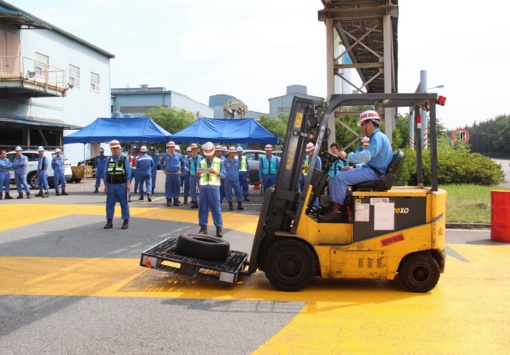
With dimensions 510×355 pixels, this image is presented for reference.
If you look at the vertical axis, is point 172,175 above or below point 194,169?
below

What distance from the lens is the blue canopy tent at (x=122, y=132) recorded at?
2053 cm

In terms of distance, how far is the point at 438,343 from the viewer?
4465 mm

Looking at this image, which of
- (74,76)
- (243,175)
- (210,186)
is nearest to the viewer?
(210,186)

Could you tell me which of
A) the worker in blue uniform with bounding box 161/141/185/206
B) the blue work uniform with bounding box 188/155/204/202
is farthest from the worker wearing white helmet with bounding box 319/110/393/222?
the worker in blue uniform with bounding box 161/141/185/206

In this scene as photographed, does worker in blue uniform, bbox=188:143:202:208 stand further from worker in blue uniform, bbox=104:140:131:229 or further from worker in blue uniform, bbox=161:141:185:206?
worker in blue uniform, bbox=104:140:131:229

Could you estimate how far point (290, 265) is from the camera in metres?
6.06

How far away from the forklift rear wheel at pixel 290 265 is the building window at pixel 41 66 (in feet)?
94.5

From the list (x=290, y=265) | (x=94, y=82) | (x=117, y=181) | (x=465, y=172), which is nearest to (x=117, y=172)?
(x=117, y=181)

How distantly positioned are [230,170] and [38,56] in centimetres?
2342

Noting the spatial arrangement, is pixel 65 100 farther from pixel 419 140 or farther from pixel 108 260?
pixel 419 140

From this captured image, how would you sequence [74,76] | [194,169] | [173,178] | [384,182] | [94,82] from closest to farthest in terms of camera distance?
1. [384,182]
2. [194,169]
3. [173,178]
4. [74,76]
5. [94,82]

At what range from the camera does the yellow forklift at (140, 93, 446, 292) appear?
5.97 m

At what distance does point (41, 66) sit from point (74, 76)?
4.90 metres

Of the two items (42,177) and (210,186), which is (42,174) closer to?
(42,177)
